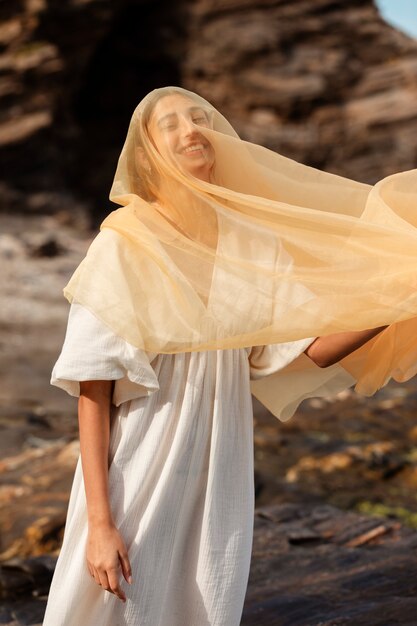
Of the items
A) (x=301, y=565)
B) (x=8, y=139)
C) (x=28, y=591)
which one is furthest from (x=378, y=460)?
(x=8, y=139)

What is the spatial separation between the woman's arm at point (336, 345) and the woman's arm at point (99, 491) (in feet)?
1.94

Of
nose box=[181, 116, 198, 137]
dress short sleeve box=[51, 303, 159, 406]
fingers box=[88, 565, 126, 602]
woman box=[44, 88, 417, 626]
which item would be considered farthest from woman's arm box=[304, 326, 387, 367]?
fingers box=[88, 565, 126, 602]

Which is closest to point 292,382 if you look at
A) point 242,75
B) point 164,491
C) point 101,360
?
point 164,491

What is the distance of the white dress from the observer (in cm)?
201

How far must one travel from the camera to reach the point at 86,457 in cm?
201

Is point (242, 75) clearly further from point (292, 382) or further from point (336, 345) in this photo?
point (336, 345)

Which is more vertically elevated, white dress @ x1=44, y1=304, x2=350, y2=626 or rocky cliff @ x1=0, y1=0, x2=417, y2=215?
white dress @ x1=44, y1=304, x2=350, y2=626

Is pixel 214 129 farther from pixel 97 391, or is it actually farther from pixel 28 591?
pixel 28 591

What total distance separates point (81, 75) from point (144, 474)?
18.3 metres

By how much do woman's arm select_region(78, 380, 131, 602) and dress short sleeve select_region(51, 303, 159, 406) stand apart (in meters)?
0.06

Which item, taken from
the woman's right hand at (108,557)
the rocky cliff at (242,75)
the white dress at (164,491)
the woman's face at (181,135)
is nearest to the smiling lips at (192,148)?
the woman's face at (181,135)

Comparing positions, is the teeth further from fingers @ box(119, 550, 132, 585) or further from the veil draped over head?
fingers @ box(119, 550, 132, 585)

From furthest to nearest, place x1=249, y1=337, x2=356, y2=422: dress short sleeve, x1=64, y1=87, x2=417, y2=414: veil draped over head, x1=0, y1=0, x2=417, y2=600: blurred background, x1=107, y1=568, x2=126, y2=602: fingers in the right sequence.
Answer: x1=0, y1=0, x2=417, y2=600: blurred background < x1=249, y1=337, x2=356, y2=422: dress short sleeve < x1=64, y1=87, x2=417, y2=414: veil draped over head < x1=107, y1=568, x2=126, y2=602: fingers

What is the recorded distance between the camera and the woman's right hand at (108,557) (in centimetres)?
194
